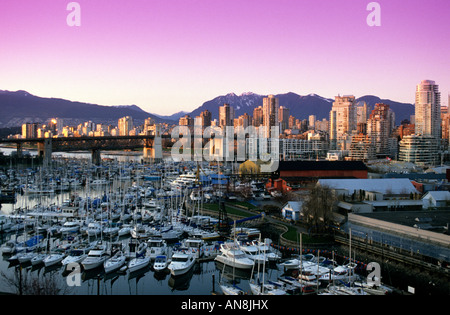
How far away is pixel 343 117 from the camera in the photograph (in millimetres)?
51156

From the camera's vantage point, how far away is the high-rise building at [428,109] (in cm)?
4353

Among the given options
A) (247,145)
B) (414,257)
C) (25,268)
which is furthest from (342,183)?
(247,145)

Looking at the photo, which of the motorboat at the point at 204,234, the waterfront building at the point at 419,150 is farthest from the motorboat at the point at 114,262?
the waterfront building at the point at 419,150

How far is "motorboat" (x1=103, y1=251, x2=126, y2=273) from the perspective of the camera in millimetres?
7092

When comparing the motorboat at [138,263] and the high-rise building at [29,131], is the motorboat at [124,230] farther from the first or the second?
the high-rise building at [29,131]

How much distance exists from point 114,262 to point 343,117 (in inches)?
1863

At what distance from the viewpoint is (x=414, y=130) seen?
150 ft

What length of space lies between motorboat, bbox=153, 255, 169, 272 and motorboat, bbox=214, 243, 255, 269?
3.14 ft

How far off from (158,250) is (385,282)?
3.97 m

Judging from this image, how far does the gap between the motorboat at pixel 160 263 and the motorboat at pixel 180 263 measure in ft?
0.36

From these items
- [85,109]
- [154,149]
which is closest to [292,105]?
[85,109]

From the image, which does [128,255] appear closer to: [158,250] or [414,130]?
[158,250]

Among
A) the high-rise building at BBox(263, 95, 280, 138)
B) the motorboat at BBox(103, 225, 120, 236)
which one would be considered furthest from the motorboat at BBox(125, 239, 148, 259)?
the high-rise building at BBox(263, 95, 280, 138)

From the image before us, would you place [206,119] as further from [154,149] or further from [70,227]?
[70,227]
